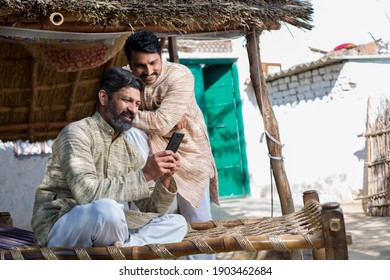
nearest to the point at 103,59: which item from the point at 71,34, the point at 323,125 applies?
the point at 71,34

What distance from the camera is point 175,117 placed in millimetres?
4098

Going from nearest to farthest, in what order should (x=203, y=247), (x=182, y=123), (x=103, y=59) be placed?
(x=203, y=247) → (x=182, y=123) → (x=103, y=59)

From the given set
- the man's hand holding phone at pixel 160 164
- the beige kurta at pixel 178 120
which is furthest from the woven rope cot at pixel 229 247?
the beige kurta at pixel 178 120

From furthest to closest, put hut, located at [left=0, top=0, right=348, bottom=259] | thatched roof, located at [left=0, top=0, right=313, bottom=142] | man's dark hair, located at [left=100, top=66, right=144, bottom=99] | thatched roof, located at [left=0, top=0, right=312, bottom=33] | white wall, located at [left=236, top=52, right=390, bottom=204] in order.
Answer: white wall, located at [left=236, top=52, right=390, bottom=204] → thatched roof, located at [left=0, top=0, right=313, bottom=142] → thatched roof, located at [left=0, top=0, right=312, bottom=33] → man's dark hair, located at [left=100, top=66, right=144, bottom=99] → hut, located at [left=0, top=0, right=348, bottom=259]

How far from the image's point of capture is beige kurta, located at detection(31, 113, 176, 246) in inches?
120

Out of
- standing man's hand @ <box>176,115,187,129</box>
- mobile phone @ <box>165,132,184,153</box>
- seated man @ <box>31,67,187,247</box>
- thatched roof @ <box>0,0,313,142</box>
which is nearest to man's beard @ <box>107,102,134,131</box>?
seated man @ <box>31,67,187,247</box>

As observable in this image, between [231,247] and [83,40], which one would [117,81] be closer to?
[231,247]

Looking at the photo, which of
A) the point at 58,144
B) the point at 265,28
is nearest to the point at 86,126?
the point at 58,144

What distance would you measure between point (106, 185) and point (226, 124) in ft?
24.4

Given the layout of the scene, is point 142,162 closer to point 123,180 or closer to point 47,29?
point 123,180

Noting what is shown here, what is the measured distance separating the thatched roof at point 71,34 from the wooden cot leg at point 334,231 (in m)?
2.23

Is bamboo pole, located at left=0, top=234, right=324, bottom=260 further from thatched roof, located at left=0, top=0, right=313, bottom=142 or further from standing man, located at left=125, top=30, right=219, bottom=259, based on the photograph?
thatched roof, located at left=0, top=0, right=313, bottom=142
